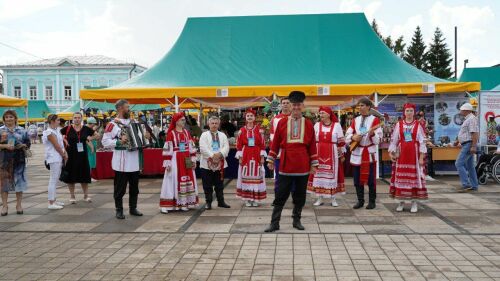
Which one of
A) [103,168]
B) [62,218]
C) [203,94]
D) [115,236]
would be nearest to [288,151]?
[115,236]

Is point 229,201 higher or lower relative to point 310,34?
lower

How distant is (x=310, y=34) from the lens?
1506cm

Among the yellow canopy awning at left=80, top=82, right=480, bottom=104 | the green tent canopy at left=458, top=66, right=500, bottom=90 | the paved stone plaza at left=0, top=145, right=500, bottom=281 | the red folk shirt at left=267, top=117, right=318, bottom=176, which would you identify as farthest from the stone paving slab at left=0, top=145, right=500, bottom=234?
the green tent canopy at left=458, top=66, right=500, bottom=90

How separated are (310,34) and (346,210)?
28.0 ft

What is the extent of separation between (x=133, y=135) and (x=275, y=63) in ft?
25.3

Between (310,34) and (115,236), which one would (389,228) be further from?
(310,34)

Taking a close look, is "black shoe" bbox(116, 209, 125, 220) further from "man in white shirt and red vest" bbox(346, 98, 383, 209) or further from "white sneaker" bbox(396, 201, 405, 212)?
"white sneaker" bbox(396, 201, 405, 212)

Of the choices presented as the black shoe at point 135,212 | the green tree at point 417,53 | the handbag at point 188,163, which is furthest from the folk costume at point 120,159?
the green tree at point 417,53

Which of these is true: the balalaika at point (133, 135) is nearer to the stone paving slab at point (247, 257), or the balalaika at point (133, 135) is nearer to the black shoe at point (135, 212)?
the black shoe at point (135, 212)

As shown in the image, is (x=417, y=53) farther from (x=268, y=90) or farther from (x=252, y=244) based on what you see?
(x=252, y=244)

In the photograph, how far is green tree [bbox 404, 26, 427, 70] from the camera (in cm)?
5544

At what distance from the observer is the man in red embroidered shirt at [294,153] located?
6148mm

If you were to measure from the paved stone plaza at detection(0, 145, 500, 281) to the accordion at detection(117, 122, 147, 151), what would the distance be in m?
1.17

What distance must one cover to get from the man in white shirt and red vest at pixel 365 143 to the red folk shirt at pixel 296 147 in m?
1.90
